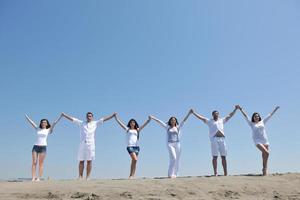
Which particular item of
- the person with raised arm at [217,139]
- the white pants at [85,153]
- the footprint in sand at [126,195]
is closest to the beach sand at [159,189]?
the footprint in sand at [126,195]

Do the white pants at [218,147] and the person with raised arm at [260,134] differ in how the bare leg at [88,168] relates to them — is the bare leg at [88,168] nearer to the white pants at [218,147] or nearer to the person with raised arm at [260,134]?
the white pants at [218,147]

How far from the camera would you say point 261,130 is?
1242cm

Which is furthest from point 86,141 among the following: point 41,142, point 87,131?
point 41,142

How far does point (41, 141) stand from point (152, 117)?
145 inches

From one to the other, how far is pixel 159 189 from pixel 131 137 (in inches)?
107

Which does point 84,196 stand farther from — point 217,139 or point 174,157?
point 217,139

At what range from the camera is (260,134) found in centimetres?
1240

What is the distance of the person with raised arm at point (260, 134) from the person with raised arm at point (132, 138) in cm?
364

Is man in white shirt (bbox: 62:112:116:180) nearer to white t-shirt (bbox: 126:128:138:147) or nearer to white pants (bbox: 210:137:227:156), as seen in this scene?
white t-shirt (bbox: 126:128:138:147)

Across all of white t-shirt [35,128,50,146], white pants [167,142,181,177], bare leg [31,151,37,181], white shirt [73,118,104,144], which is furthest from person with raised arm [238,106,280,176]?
bare leg [31,151,37,181]

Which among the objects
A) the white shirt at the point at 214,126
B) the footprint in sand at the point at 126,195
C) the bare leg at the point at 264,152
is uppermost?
the white shirt at the point at 214,126

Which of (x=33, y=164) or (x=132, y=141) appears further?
(x=132, y=141)

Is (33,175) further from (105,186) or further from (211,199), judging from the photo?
(211,199)

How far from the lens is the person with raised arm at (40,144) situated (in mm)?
11383
